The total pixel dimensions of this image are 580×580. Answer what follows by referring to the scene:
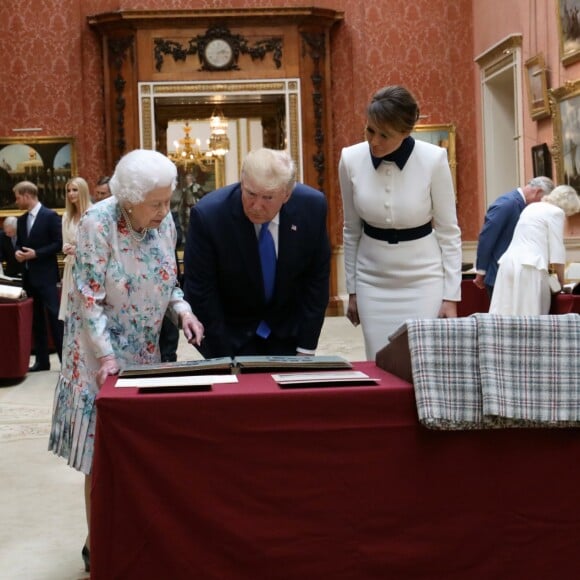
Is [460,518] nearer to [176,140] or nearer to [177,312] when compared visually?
[177,312]

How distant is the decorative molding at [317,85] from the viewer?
16500mm

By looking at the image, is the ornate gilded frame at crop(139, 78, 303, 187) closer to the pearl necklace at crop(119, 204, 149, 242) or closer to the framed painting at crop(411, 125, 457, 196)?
the framed painting at crop(411, 125, 457, 196)

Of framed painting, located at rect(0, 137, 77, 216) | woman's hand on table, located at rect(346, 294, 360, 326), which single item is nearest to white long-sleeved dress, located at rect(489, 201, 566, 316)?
woman's hand on table, located at rect(346, 294, 360, 326)

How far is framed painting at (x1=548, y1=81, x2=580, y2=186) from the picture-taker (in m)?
12.4

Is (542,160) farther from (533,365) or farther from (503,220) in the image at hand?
(533,365)

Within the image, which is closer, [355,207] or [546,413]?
[546,413]

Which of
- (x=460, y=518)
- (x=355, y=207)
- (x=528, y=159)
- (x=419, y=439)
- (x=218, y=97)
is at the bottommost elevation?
(x=460, y=518)

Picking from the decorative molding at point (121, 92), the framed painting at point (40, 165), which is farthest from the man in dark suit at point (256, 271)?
the framed painting at point (40, 165)

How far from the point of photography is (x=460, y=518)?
3197 mm

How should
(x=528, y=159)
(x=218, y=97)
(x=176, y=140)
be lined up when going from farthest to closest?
(x=176, y=140)
(x=218, y=97)
(x=528, y=159)

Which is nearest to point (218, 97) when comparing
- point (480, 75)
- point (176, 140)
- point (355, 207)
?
point (480, 75)

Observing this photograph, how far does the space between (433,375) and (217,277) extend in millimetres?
1345

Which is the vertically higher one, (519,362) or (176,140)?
(176,140)

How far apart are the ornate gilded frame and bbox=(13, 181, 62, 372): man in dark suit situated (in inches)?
232
